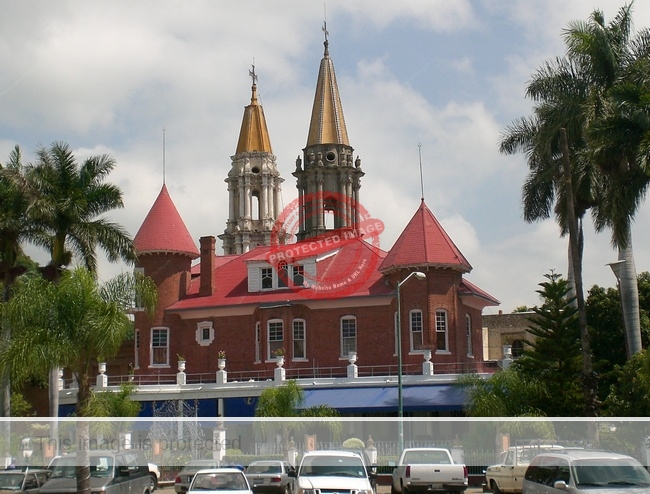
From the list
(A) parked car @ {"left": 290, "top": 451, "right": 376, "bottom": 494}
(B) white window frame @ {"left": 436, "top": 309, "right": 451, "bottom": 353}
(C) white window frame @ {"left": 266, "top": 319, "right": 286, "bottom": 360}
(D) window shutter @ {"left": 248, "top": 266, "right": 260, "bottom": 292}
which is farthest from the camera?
(D) window shutter @ {"left": 248, "top": 266, "right": 260, "bottom": 292}

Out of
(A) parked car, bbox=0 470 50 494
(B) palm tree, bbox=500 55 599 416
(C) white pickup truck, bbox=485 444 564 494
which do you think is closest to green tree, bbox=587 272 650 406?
(B) palm tree, bbox=500 55 599 416

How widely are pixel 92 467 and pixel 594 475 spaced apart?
39.8 feet

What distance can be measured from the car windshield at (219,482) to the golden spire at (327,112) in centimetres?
6053

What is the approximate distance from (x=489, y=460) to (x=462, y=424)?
19.2 feet

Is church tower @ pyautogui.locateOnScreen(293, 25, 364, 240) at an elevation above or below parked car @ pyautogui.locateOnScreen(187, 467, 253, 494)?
above

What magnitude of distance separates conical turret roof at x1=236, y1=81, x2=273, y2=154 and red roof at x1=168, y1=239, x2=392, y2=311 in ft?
148

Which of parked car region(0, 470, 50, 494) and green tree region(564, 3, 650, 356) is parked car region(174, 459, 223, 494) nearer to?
parked car region(0, 470, 50, 494)

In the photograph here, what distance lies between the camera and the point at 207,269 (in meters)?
53.8

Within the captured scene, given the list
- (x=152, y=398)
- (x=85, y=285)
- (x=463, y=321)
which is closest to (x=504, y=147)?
(x=463, y=321)

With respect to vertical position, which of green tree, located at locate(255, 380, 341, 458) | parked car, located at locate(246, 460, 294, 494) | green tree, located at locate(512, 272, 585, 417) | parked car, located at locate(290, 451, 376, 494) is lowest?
parked car, located at locate(246, 460, 294, 494)

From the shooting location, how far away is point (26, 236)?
40969mm

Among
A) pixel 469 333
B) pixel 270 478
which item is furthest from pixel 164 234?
pixel 270 478

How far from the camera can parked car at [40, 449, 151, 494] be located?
23.3m

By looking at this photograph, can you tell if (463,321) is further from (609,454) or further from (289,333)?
(609,454)
